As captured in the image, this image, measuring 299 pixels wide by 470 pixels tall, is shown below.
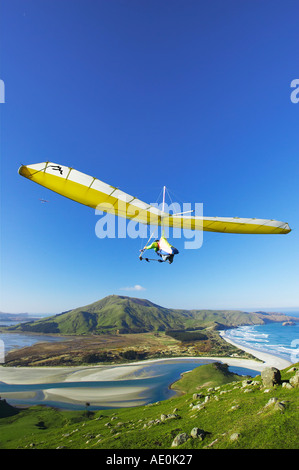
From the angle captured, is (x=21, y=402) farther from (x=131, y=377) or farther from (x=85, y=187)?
(x=85, y=187)

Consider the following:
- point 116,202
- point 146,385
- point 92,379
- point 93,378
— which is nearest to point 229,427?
point 116,202

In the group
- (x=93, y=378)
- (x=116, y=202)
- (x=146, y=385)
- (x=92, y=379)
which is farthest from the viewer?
(x=93, y=378)

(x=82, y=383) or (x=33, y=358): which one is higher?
(x=82, y=383)

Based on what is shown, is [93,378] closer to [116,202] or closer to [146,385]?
[146,385]

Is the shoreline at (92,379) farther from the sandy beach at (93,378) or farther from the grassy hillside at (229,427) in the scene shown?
the grassy hillside at (229,427)
